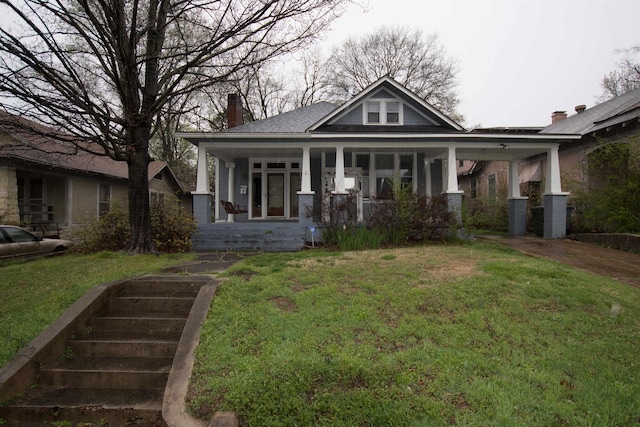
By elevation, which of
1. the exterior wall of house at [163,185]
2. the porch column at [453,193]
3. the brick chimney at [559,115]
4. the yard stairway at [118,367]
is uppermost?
the brick chimney at [559,115]

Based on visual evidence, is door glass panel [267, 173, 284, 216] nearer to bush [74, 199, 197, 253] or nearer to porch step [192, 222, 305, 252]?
porch step [192, 222, 305, 252]

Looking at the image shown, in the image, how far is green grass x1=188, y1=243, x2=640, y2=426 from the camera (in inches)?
123

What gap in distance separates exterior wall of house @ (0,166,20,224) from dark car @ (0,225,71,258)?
9.78ft

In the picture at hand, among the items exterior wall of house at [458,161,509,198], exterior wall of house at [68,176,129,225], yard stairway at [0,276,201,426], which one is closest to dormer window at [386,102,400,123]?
exterior wall of house at [458,161,509,198]

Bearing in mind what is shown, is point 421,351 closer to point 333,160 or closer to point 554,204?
point 554,204

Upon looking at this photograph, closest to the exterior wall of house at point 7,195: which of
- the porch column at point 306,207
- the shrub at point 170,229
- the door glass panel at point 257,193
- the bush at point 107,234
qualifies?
the bush at point 107,234

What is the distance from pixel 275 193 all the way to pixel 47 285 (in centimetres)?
1024

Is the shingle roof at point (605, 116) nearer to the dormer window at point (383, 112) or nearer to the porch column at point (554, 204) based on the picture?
the porch column at point (554, 204)

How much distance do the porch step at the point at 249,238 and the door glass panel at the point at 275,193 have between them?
11.9 feet

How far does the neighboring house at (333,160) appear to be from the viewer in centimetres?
1229

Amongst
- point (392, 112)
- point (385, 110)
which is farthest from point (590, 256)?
point (385, 110)

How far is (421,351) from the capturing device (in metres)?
3.93

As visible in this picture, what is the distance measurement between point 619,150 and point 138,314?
14.6 metres

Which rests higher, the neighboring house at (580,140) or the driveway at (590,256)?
the neighboring house at (580,140)
